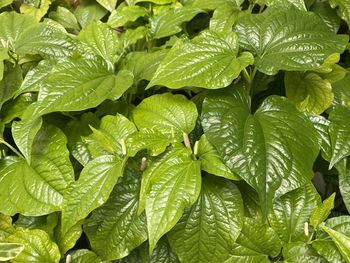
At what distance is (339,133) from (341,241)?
0.73 feet

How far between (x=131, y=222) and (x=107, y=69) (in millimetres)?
364

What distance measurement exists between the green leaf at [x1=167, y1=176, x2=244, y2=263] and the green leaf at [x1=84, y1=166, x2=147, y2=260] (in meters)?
0.08

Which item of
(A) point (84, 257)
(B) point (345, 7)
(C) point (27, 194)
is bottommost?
(A) point (84, 257)

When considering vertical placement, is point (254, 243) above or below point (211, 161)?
below

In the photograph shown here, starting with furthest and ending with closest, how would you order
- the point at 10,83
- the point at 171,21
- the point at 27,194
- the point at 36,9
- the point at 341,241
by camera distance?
the point at 36,9, the point at 171,21, the point at 10,83, the point at 27,194, the point at 341,241

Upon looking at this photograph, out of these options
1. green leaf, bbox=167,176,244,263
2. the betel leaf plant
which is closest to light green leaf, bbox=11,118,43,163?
the betel leaf plant

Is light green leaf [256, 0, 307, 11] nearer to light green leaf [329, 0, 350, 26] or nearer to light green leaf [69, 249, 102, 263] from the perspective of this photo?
light green leaf [329, 0, 350, 26]

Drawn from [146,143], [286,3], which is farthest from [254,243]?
[286,3]

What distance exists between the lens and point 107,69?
1.07 metres

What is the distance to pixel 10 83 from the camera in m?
1.10

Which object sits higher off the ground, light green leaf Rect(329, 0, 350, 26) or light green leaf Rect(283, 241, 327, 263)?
light green leaf Rect(329, 0, 350, 26)

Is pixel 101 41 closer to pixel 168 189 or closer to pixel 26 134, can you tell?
pixel 26 134

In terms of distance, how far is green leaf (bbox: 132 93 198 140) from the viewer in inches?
38.7

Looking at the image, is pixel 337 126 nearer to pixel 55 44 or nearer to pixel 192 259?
pixel 192 259
